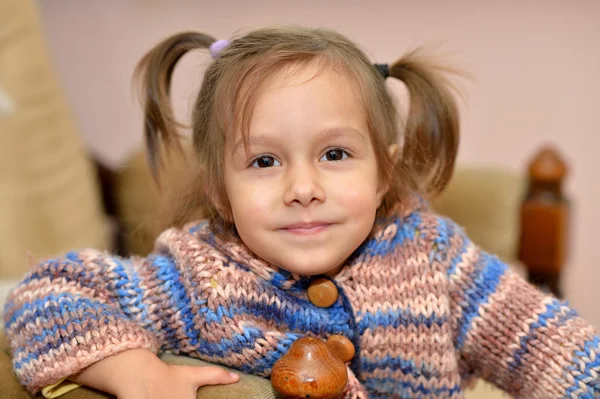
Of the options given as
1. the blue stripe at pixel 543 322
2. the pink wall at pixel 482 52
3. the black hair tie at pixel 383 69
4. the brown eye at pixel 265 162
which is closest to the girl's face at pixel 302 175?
the brown eye at pixel 265 162

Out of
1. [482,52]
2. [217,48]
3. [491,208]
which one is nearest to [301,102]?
[217,48]

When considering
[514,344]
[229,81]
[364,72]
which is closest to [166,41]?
[229,81]

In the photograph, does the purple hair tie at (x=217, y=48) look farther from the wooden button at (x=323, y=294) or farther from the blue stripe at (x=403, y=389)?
the blue stripe at (x=403, y=389)

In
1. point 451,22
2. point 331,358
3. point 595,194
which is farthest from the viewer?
point 595,194

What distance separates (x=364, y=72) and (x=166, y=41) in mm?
269

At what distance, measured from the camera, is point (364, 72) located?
83 cm

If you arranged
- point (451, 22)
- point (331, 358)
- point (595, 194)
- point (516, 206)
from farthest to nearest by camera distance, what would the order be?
1. point (595, 194)
2. point (451, 22)
3. point (516, 206)
4. point (331, 358)

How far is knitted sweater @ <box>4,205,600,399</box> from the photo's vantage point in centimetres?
75

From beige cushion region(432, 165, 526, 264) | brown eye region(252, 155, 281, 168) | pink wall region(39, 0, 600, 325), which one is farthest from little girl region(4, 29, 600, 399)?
pink wall region(39, 0, 600, 325)

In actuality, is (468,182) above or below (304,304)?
below

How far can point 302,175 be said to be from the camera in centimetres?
75

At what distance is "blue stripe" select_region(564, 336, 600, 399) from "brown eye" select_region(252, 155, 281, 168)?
41 centimetres

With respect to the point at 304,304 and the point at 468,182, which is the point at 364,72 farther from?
the point at 468,182

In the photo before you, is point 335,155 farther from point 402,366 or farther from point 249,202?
point 402,366
